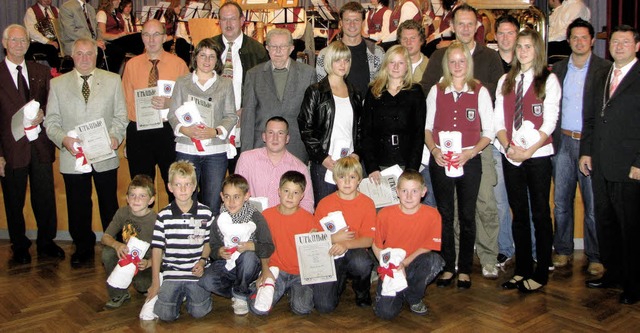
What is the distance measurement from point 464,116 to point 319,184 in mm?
1109

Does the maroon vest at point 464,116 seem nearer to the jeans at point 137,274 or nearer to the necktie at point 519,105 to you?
the necktie at point 519,105

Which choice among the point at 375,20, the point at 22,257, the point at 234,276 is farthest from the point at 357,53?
the point at 375,20

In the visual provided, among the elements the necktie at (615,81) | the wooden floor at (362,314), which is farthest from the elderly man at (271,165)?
the necktie at (615,81)

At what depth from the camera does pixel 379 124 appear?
441 cm

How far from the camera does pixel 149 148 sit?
495 cm

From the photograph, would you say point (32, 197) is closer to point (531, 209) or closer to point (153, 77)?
point (153, 77)

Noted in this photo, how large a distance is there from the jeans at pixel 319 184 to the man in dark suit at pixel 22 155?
2296 millimetres

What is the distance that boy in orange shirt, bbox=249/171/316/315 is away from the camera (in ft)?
13.5

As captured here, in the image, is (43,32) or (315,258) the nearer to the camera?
(315,258)

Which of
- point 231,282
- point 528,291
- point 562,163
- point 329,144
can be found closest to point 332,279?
point 231,282

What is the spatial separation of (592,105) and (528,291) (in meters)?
1.36

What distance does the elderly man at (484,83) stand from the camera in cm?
463

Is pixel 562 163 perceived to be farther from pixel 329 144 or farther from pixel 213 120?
pixel 213 120

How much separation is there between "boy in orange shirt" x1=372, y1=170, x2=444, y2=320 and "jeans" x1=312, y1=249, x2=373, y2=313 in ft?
0.41
